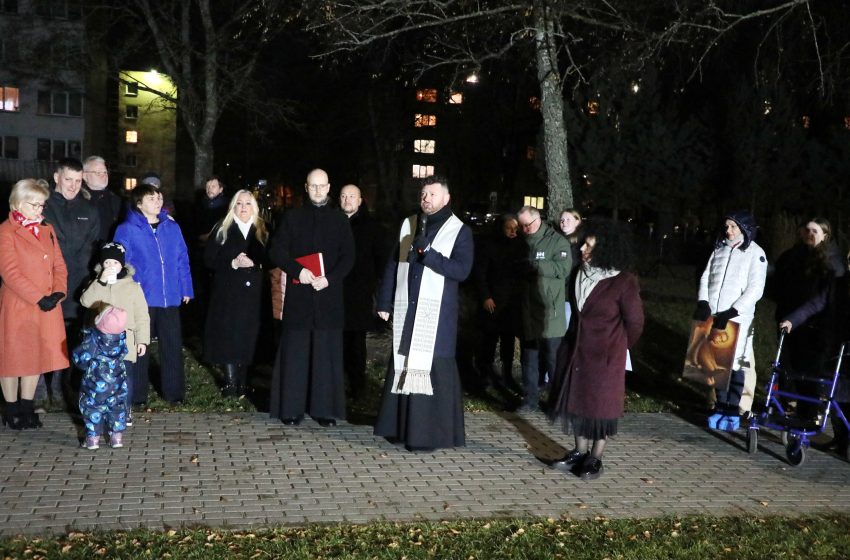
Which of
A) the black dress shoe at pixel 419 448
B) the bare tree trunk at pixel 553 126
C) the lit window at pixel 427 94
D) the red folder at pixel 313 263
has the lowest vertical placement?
the black dress shoe at pixel 419 448

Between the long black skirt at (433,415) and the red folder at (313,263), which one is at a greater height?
the red folder at (313,263)

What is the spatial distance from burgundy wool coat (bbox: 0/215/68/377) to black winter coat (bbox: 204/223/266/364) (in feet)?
5.65

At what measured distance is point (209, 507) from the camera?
6211 millimetres

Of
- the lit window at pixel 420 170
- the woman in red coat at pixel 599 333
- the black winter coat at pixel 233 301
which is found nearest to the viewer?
the woman in red coat at pixel 599 333

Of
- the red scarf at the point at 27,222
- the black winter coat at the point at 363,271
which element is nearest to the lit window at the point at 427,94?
the black winter coat at the point at 363,271

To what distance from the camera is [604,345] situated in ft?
23.3

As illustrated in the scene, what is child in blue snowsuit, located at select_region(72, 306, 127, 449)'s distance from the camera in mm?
7398

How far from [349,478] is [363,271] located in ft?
10.7

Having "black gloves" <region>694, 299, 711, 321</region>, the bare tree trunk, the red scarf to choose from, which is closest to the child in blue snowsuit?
the red scarf

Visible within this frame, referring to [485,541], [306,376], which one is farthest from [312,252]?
[485,541]

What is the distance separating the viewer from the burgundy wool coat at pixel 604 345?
277 inches

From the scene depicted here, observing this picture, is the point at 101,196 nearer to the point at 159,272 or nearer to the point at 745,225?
the point at 159,272

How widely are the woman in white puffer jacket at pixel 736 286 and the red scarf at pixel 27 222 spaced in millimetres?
5923

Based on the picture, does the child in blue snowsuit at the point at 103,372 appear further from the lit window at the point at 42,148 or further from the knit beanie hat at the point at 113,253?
the lit window at the point at 42,148
